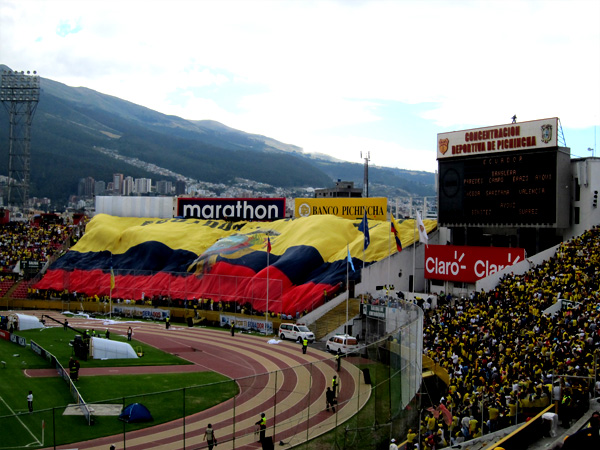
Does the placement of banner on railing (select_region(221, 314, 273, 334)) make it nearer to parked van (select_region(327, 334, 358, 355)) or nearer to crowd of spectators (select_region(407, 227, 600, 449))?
parked van (select_region(327, 334, 358, 355))

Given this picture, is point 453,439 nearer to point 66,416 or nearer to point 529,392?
point 529,392

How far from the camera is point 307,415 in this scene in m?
22.5

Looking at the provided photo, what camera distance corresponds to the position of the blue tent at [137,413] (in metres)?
25.5

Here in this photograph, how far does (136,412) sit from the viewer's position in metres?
25.9

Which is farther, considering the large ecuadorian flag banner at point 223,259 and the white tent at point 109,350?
the large ecuadorian flag banner at point 223,259

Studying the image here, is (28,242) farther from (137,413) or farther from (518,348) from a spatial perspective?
(518,348)

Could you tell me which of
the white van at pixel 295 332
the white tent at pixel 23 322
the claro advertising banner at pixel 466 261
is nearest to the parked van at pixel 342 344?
the white van at pixel 295 332

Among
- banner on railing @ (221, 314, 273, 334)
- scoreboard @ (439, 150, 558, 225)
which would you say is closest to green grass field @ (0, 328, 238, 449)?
banner on railing @ (221, 314, 273, 334)

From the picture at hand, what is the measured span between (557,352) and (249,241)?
138 ft

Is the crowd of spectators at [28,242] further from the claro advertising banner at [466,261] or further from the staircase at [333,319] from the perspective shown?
the claro advertising banner at [466,261]

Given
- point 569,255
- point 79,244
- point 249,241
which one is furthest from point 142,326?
point 569,255

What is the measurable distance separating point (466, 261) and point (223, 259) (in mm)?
24558

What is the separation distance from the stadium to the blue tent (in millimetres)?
447

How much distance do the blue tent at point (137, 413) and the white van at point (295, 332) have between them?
21.0 meters
